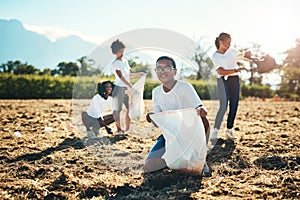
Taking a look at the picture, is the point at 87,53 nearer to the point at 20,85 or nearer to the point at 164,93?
the point at 164,93

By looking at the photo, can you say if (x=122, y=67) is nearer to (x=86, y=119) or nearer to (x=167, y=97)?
(x=86, y=119)

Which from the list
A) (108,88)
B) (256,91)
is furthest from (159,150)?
(256,91)

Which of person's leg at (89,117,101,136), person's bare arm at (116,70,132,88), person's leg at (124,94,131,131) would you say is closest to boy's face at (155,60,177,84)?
person's bare arm at (116,70,132,88)

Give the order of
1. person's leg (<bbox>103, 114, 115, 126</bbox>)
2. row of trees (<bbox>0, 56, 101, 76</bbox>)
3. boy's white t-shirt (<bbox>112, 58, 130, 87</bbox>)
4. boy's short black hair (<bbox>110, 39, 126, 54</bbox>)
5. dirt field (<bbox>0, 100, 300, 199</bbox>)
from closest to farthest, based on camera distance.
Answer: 1. dirt field (<bbox>0, 100, 300, 199</bbox>)
2. boy's short black hair (<bbox>110, 39, 126, 54</bbox>)
3. boy's white t-shirt (<bbox>112, 58, 130, 87</bbox>)
4. person's leg (<bbox>103, 114, 115, 126</bbox>)
5. row of trees (<bbox>0, 56, 101, 76</bbox>)

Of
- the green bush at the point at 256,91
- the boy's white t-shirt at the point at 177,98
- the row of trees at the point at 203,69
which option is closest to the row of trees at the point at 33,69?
the row of trees at the point at 203,69

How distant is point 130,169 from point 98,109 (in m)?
2.06

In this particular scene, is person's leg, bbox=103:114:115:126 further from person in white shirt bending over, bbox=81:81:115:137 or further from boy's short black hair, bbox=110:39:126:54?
boy's short black hair, bbox=110:39:126:54

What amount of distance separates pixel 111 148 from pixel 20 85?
18635 mm

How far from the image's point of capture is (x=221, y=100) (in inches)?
201

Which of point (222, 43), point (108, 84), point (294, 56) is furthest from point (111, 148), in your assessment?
point (294, 56)

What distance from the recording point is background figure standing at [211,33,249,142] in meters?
5.10

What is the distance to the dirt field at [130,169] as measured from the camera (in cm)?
302

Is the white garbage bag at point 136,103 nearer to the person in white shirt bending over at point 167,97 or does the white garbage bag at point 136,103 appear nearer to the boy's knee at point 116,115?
the boy's knee at point 116,115

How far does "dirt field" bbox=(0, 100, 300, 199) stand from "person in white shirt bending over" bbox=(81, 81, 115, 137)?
0.19m
